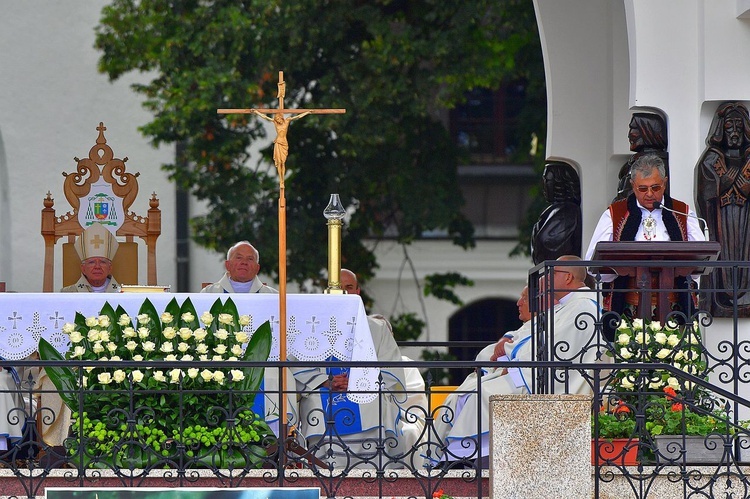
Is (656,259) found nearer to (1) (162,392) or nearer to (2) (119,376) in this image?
(1) (162,392)

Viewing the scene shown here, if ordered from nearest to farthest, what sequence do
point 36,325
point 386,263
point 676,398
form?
point 676,398, point 36,325, point 386,263

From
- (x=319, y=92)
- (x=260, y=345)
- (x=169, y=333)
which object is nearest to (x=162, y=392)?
(x=169, y=333)

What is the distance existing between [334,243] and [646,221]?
2124mm

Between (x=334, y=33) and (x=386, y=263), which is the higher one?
(x=334, y=33)

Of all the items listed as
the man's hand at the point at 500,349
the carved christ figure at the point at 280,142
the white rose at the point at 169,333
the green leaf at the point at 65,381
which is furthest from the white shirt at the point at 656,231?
the green leaf at the point at 65,381

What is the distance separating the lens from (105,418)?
10156 millimetres

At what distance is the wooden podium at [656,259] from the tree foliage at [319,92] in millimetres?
8447

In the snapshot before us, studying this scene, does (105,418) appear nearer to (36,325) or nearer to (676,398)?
(36,325)

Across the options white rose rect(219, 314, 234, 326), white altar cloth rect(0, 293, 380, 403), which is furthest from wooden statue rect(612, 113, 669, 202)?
white rose rect(219, 314, 234, 326)

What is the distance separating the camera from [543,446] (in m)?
9.32

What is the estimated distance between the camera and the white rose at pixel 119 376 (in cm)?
1009

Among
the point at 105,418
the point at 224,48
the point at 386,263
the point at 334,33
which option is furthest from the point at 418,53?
the point at 105,418

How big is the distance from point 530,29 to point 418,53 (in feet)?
4.99

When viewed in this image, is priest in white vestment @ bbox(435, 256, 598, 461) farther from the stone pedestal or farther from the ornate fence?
the stone pedestal
